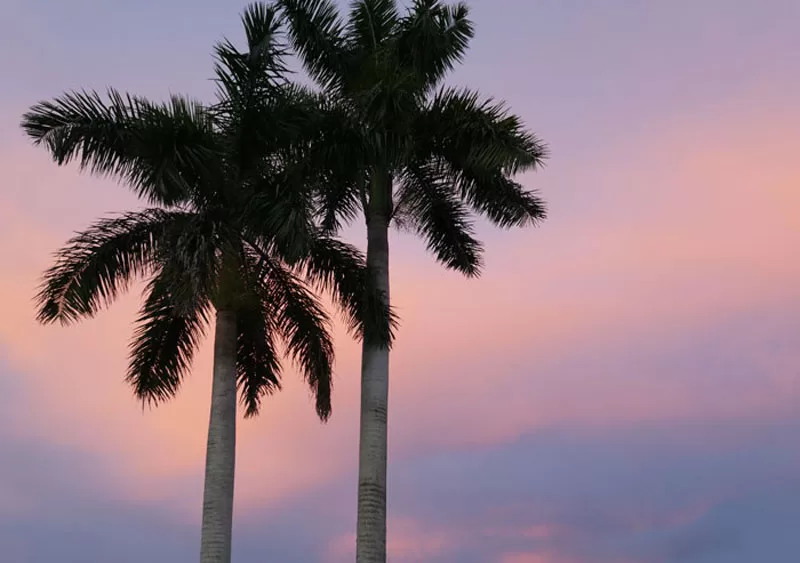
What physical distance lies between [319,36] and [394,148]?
445cm

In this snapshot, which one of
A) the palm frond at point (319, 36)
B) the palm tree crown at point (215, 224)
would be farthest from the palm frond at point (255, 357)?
the palm frond at point (319, 36)

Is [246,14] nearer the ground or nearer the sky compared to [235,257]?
nearer the sky

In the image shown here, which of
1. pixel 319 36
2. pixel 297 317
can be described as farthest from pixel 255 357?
pixel 319 36

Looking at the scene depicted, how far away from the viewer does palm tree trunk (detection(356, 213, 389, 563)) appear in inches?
941

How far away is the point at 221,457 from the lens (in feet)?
79.8

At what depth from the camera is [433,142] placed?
27016 mm

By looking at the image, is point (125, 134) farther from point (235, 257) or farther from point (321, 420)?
point (321, 420)

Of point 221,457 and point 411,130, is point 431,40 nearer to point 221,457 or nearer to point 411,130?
point 411,130

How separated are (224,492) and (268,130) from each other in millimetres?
8208

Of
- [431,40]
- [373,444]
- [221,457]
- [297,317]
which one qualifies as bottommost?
[221,457]

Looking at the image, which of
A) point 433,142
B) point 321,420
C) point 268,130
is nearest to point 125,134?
point 268,130

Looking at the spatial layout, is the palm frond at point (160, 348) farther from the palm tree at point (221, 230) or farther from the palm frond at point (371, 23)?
the palm frond at point (371, 23)

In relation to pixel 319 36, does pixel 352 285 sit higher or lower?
lower

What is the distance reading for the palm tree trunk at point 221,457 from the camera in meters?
23.9
